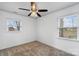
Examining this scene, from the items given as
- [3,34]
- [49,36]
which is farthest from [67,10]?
[3,34]

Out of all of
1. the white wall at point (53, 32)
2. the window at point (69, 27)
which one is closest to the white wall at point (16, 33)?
the white wall at point (53, 32)

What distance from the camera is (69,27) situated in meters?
1.69

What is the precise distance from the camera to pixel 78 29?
1.73m

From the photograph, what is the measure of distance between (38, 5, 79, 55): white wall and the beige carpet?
134 millimetres

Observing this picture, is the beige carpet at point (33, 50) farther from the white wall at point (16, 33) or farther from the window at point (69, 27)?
the window at point (69, 27)

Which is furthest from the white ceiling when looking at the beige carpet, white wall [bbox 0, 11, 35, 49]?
the beige carpet

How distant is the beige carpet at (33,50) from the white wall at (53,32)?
0.13 metres

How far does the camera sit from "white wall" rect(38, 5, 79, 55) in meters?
1.83

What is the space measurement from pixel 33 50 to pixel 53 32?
0.59 m

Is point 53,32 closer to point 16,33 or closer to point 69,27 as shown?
point 69,27

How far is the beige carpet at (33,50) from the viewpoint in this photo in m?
1.65

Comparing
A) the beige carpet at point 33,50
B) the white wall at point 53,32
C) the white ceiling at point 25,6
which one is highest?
the white ceiling at point 25,6

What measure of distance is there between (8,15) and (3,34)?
392mm

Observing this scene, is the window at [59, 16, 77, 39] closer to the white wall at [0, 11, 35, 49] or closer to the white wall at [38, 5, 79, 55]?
the white wall at [38, 5, 79, 55]
